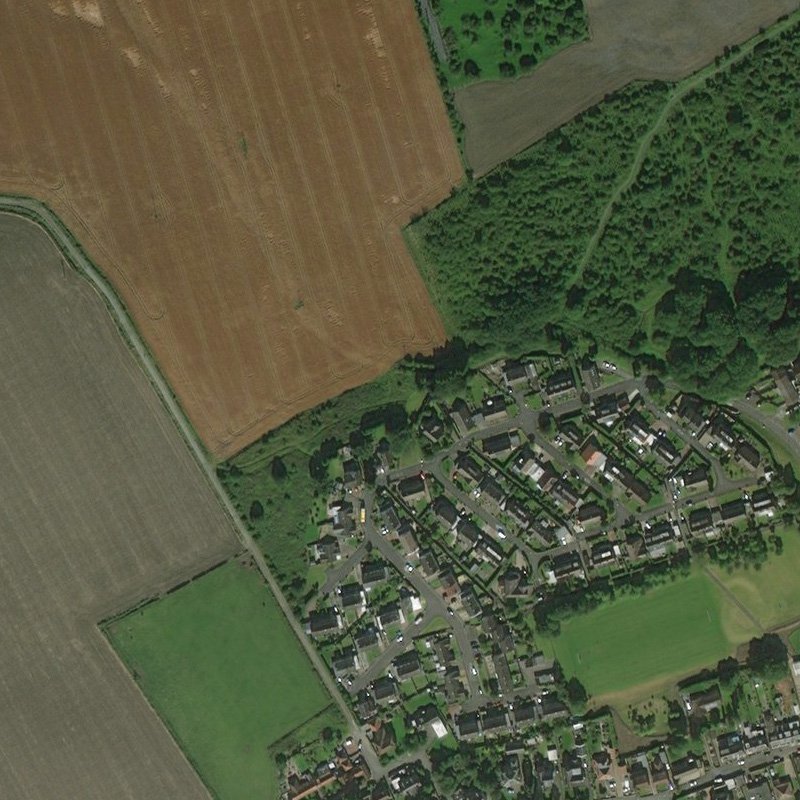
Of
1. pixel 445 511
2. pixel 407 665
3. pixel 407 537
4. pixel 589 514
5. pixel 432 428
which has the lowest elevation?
pixel 407 665

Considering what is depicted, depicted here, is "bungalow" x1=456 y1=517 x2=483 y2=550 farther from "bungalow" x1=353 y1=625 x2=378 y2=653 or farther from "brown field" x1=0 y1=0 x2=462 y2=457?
"brown field" x1=0 y1=0 x2=462 y2=457

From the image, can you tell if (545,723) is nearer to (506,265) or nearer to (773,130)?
(506,265)

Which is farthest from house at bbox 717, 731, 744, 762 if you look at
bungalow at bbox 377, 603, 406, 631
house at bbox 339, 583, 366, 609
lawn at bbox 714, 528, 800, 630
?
house at bbox 339, 583, 366, 609

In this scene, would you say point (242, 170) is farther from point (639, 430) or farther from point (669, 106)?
point (639, 430)

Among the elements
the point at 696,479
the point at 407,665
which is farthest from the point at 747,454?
the point at 407,665

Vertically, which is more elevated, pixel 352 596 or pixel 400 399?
pixel 400 399

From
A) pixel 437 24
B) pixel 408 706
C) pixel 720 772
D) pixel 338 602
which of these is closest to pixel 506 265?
pixel 437 24
